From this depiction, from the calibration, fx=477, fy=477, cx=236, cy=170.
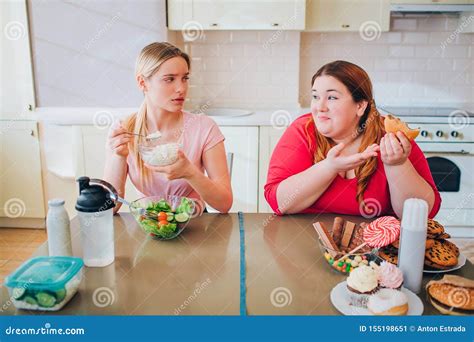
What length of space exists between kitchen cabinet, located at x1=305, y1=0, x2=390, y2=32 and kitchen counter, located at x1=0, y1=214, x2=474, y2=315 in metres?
1.59

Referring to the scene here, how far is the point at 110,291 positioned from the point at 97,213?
145 millimetres

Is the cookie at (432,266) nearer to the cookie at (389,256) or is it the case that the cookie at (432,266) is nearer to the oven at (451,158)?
the cookie at (389,256)

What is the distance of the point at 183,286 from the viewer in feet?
2.62

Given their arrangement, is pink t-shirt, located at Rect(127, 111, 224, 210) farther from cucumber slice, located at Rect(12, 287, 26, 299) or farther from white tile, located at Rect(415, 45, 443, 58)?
white tile, located at Rect(415, 45, 443, 58)

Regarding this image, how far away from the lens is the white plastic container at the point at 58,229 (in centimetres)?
84

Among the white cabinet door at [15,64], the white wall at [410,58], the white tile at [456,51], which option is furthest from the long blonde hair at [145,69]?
the white tile at [456,51]

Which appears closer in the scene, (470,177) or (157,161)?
(157,161)

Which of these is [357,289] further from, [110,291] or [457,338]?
[110,291]

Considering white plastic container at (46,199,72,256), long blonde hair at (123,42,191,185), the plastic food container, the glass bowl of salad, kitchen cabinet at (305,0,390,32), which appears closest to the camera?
the plastic food container

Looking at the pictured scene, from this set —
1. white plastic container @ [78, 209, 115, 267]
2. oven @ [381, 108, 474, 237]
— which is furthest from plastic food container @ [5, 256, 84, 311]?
oven @ [381, 108, 474, 237]

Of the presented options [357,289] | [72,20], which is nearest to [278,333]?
[357,289]

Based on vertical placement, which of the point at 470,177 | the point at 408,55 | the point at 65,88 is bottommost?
the point at 470,177

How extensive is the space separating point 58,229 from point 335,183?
0.64 metres

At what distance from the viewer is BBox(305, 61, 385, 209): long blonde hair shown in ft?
3.69
